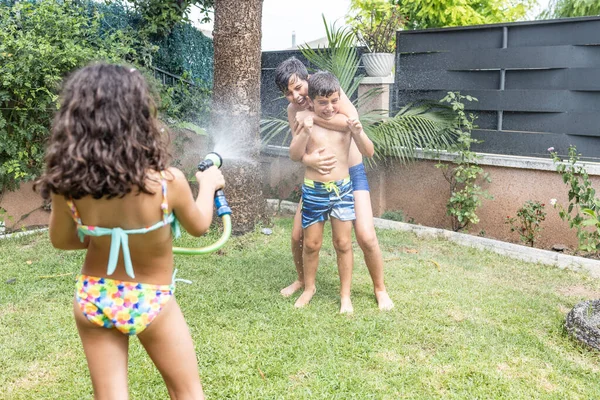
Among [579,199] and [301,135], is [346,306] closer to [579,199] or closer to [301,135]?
[301,135]

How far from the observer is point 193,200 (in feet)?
6.65

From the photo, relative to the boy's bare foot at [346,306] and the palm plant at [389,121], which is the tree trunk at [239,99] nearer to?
the palm plant at [389,121]

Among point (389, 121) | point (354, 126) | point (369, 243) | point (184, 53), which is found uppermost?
point (184, 53)

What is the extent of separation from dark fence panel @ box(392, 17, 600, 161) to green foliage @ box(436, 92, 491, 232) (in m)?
0.20

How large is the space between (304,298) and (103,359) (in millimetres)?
2309

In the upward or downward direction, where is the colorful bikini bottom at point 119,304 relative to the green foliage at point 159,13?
downward

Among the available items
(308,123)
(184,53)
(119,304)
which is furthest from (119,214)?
(184,53)

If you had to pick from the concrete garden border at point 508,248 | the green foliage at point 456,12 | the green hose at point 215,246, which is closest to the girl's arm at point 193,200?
the green hose at point 215,246

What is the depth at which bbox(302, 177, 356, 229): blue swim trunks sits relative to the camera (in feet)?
13.1

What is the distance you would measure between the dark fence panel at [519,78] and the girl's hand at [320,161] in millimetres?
2944

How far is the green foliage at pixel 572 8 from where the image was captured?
34.5ft

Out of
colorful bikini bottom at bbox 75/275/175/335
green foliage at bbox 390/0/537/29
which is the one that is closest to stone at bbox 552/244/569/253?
colorful bikini bottom at bbox 75/275/175/335

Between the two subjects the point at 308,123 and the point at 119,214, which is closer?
the point at 119,214

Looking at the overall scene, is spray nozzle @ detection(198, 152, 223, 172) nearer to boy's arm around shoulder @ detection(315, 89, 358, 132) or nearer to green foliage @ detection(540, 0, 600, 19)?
boy's arm around shoulder @ detection(315, 89, 358, 132)
